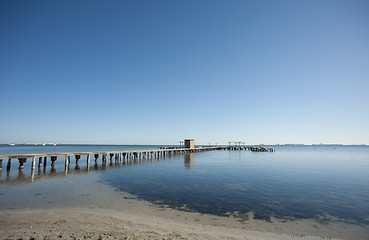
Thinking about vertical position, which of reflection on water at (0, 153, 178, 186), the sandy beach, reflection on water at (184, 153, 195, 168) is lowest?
reflection on water at (184, 153, 195, 168)

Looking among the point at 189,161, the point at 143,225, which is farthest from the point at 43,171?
the point at 189,161

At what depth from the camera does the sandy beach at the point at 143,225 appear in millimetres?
6344

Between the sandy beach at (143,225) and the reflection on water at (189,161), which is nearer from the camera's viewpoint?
the sandy beach at (143,225)

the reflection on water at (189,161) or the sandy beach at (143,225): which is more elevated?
the sandy beach at (143,225)

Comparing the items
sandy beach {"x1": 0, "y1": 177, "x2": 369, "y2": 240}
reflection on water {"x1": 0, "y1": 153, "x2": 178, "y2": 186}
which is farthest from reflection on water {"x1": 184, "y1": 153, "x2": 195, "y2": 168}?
sandy beach {"x1": 0, "y1": 177, "x2": 369, "y2": 240}

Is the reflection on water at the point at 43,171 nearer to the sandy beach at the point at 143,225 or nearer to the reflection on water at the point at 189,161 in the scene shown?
the sandy beach at the point at 143,225

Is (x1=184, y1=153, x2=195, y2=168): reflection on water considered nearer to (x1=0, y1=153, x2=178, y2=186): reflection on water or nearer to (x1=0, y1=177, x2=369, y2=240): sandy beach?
(x1=0, y1=153, x2=178, y2=186): reflection on water

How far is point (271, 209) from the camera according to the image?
408 inches

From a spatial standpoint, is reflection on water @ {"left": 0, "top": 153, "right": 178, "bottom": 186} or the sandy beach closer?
the sandy beach

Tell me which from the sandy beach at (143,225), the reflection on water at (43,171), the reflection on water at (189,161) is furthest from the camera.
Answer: the reflection on water at (189,161)

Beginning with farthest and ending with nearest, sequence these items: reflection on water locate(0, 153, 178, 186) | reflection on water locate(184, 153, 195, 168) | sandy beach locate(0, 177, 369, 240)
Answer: reflection on water locate(184, 153, 195, 168), reflection on water locate(0, 153, 178, 186), sandy beach locate(0, 177, 369, 240)

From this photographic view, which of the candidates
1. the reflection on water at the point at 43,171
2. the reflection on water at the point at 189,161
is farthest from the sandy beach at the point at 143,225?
the reflection on water at the point at 189,161

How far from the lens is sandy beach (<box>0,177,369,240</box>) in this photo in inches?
250

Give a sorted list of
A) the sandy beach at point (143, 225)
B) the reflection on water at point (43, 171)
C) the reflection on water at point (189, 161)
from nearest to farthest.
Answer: the sandy beach at point (143, 225)
the reflection on water at point (43, 171)
the reflection on water at point (189, 161)
